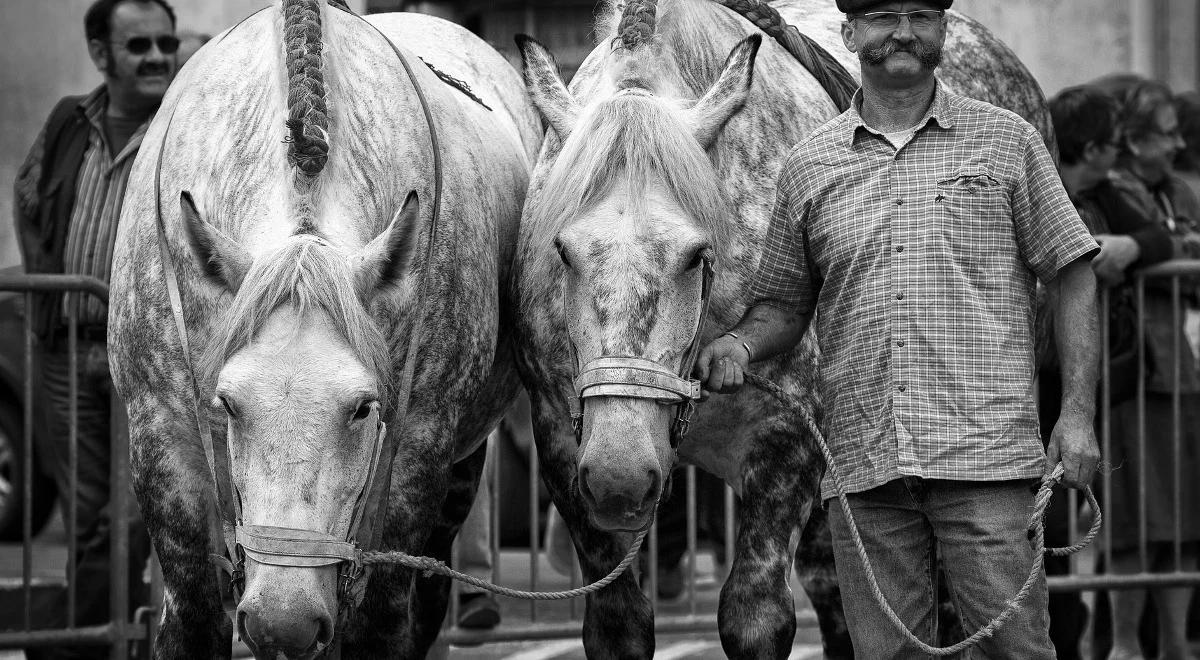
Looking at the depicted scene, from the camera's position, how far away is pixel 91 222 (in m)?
6.27

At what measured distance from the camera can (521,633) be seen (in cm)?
657

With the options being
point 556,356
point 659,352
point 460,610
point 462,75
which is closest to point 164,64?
point 462,75

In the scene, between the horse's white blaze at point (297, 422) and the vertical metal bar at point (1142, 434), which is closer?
the horse's white blaze at point (297, 422)

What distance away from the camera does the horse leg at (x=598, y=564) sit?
14.7 feet

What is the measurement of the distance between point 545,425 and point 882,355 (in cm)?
98

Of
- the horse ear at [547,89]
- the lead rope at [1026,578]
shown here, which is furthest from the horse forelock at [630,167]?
the lead rope at [1026,578]

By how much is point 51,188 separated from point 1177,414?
4302 mm

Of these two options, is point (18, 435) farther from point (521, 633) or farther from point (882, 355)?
point (882, 355)

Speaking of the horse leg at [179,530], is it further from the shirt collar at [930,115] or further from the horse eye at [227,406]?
the shirt collar at [930,115]

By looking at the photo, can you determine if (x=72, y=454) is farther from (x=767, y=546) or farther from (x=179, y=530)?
(x=767, y=546)

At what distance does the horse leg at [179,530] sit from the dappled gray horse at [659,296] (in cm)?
91

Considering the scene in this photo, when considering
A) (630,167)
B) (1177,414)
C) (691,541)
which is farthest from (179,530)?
(1177,414)

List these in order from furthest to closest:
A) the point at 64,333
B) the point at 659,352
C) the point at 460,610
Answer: the point at 460,610, the point at 64,333, the point at 659,352

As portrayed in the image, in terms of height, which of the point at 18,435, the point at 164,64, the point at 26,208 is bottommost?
the point at 18,435
